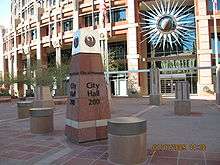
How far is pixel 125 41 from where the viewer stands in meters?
43.2

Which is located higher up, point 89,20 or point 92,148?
point 89,20

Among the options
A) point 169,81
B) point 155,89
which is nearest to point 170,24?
point 169,81

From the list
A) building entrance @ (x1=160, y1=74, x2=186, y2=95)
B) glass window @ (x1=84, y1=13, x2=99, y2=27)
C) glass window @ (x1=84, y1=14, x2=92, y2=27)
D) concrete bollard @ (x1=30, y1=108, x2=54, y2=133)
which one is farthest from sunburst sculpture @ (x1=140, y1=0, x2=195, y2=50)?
concrete bollard @ (x1=30, y1=108, x2=54, y2=133)

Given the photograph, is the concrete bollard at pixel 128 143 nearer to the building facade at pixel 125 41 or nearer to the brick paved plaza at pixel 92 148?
the brick paved plaza at pixel 92 148

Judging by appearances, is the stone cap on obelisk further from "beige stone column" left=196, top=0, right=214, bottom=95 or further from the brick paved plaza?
"beige stone column" left=196, top=0, right=214, bottom=95

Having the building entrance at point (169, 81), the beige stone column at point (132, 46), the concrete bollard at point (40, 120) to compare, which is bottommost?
the concrete bollard at point (40, 120)

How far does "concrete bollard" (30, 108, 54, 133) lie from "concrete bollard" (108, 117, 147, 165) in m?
4.65

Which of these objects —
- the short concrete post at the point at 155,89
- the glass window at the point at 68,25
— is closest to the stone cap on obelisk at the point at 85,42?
the short concrete post at the point at 155,89

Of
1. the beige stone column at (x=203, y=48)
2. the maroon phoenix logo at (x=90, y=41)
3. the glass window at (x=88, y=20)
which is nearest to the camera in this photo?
the maroon phoenix logo at (x=90, y=41)

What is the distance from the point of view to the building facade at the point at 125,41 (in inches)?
1407

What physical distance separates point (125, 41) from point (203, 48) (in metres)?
11.9

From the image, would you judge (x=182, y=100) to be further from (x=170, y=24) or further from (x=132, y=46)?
(x=132, y=46)

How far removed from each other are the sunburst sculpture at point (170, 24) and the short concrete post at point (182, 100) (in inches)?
905

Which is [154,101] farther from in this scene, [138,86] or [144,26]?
[144,26]
